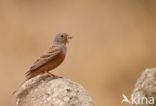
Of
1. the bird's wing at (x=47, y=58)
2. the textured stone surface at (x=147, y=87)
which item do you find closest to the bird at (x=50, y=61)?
the bird's wing at (x=47, y=58)

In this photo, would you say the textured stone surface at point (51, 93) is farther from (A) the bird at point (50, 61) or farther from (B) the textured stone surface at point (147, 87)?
(B) the textured stone surface at point (147, 87)

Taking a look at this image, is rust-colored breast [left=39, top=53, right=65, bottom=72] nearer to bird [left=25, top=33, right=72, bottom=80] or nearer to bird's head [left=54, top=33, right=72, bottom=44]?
bird [left=25, top=33, right=72, bottom=80]

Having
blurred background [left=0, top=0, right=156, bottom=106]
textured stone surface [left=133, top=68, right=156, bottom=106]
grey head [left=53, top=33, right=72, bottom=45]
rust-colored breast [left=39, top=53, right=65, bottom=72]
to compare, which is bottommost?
textured stone surface [left=133, top=68, right=156, bottom=106]

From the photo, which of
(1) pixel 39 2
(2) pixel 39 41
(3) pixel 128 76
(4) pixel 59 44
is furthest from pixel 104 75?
(4) pixel 59 44

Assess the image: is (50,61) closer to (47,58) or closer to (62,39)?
(47,58)

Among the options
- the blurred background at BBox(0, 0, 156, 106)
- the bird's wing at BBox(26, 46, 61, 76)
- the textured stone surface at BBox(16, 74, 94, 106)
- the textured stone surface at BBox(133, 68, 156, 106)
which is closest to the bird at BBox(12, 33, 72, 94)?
the bird's wing at BBox(26, 46, 61, 76)

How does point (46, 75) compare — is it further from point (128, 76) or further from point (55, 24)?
point (55, 24)

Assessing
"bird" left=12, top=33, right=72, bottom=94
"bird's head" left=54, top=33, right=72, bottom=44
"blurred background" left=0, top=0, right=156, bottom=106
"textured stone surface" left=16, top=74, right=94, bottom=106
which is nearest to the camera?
"textured stone surface" left=16, top=74, right=94, bottom=106

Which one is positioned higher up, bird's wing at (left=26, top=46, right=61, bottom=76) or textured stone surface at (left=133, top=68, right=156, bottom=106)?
bird's wing at (left=26, top=46, right=61, bottom=76)
